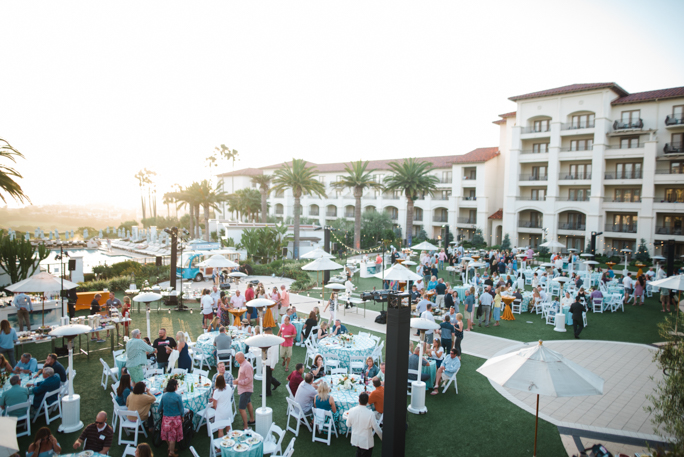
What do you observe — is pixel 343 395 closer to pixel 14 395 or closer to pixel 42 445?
pixel 42 445

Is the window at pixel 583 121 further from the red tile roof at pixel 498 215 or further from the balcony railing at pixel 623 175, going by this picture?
the red tile roof at pixel 498 215

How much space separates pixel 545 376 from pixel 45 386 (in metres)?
10.3

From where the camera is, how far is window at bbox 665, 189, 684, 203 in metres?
35.7

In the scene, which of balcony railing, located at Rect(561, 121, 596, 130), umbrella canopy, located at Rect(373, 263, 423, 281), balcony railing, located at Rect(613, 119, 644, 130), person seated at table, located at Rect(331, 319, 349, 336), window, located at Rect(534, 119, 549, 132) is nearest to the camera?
person seated at table, located at Rect(331, 319, 349, 336)

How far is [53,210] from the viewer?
268 ft

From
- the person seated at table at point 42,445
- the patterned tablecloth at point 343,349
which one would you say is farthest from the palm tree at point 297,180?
the person seated at table at point 42,445

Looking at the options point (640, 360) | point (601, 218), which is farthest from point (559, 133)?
point (640, 360)

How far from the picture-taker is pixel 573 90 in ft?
131

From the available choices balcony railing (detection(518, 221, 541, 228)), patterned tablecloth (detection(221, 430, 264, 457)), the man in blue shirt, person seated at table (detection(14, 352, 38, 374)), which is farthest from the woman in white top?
balcony railing (detection(518, 221, 541, 228))

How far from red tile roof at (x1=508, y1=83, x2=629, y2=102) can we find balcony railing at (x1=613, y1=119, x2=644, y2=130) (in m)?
3.52

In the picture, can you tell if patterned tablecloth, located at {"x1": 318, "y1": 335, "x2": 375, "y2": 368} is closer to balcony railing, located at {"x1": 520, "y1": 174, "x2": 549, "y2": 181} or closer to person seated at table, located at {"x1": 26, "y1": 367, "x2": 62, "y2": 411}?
person seated at table, located at {"x1": 26, "y1": 367, "x2": 62, "y2": 411}

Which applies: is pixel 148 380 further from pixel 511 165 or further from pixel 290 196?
pixel 290 196

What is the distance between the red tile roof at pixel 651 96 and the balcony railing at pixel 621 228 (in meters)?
12.5

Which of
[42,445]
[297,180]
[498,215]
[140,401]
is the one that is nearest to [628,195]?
[498,215]
